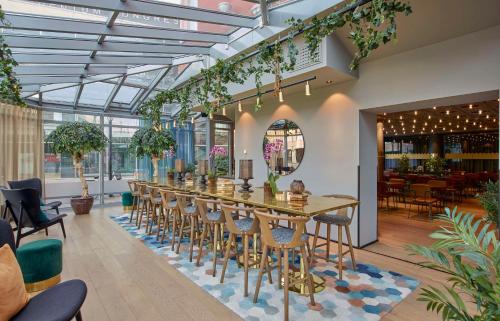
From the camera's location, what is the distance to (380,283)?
3.09 metres

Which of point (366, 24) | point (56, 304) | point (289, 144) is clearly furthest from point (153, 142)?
point (366, 24)

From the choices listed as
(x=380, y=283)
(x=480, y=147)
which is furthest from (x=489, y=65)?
(x=480, y=147)

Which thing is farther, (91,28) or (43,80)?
(43,80)

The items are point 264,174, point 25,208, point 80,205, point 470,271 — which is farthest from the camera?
point 80,205

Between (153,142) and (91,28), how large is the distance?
3.46m

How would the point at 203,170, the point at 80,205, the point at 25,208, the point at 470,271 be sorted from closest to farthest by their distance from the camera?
the point at 470,271
the point at 25,208
the point at 203,170
the point at 80,205

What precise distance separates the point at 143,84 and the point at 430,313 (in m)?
7.50

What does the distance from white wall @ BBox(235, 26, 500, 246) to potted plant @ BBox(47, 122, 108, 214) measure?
4.02 meters

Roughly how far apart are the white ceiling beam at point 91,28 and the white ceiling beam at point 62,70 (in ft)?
6.09

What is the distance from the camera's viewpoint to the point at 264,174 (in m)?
6.11

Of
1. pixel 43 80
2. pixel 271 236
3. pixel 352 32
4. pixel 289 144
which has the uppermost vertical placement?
pixel 43 80

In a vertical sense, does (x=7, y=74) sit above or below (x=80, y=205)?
above

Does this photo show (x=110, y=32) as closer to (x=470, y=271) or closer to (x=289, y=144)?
(x=289, y=144)

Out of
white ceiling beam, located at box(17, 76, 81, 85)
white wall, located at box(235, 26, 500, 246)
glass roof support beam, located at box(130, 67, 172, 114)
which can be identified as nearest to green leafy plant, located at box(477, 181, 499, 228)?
white wall, located at box(235, 26, 500, 246)
